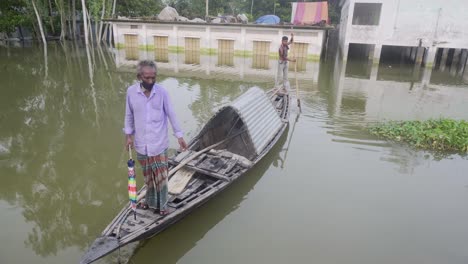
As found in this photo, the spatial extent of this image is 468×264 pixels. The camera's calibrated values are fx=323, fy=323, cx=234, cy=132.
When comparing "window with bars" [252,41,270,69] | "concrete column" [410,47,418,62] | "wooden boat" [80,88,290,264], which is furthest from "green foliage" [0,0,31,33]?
"concrete column" [410,47,418,62]

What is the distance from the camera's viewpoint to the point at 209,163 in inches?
239

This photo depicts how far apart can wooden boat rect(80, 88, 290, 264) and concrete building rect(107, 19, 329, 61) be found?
16.3 metres

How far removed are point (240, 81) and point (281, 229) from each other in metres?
11.4

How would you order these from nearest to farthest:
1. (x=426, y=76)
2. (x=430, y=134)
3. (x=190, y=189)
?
(x=190, y=189)
(x=430, y=134)
(x=426, y=76)

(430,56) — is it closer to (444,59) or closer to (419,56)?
(419,56)

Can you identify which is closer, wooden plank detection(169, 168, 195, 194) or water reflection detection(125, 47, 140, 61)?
wooden plank detection(169, 168, 195, 194)

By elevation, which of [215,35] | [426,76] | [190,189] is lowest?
[190,189]

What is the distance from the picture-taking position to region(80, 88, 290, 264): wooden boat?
385cm

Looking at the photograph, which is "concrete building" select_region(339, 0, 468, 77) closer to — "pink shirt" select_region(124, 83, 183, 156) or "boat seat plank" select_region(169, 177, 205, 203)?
"boat seat plank" select_region(169, 177, 205, 203)

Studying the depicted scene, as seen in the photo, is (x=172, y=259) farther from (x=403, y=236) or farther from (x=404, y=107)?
(x=404, y=107)

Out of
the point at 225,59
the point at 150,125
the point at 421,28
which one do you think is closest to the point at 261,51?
the point at 225,59

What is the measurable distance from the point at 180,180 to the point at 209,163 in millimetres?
935

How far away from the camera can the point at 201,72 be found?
696 inches

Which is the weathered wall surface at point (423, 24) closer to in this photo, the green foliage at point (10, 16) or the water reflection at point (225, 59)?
the water reflection at point (225, 59)
